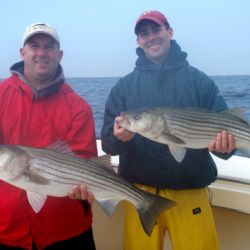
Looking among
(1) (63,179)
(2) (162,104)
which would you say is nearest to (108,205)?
(1) (63,179)

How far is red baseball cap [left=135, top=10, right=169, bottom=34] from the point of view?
12.6ft

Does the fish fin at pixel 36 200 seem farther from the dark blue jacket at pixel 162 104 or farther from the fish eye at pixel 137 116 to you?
the fish eye at pixel 137 116

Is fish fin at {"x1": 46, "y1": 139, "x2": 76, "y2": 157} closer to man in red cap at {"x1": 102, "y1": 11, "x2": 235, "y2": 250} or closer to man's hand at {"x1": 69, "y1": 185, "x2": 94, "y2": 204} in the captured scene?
man's hand at {"x1": 69, "y1": 185, "x2": 94, "y2": 204}

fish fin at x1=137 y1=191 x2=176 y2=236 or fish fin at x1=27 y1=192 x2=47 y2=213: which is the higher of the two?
fish fin at x1=27 y1=192 x2=47 y2=213

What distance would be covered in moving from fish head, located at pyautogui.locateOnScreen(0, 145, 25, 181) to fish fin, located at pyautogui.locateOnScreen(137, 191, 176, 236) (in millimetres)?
1120

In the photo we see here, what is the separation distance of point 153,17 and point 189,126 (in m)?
1.18

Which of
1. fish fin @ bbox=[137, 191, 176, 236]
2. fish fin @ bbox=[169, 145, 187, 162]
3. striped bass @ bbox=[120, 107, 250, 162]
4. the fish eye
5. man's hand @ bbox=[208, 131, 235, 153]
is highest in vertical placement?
the fish eye

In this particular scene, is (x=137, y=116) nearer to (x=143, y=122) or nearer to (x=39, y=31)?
(x=143, y=122)

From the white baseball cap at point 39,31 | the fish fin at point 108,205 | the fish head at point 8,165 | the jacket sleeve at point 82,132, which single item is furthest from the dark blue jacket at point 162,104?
the fish head at point 8,165

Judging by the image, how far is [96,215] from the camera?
16.6ft

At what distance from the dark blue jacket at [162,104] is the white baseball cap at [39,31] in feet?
2.55

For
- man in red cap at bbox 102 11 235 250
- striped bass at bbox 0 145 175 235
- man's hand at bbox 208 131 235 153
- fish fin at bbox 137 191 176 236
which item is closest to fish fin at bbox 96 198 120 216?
striped bass at bbox 0 145 175 235

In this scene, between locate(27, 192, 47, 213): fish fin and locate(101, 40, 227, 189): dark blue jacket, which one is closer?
locate(27, 192, 47, 213): fish fin

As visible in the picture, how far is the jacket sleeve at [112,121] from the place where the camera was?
3.71 metres
